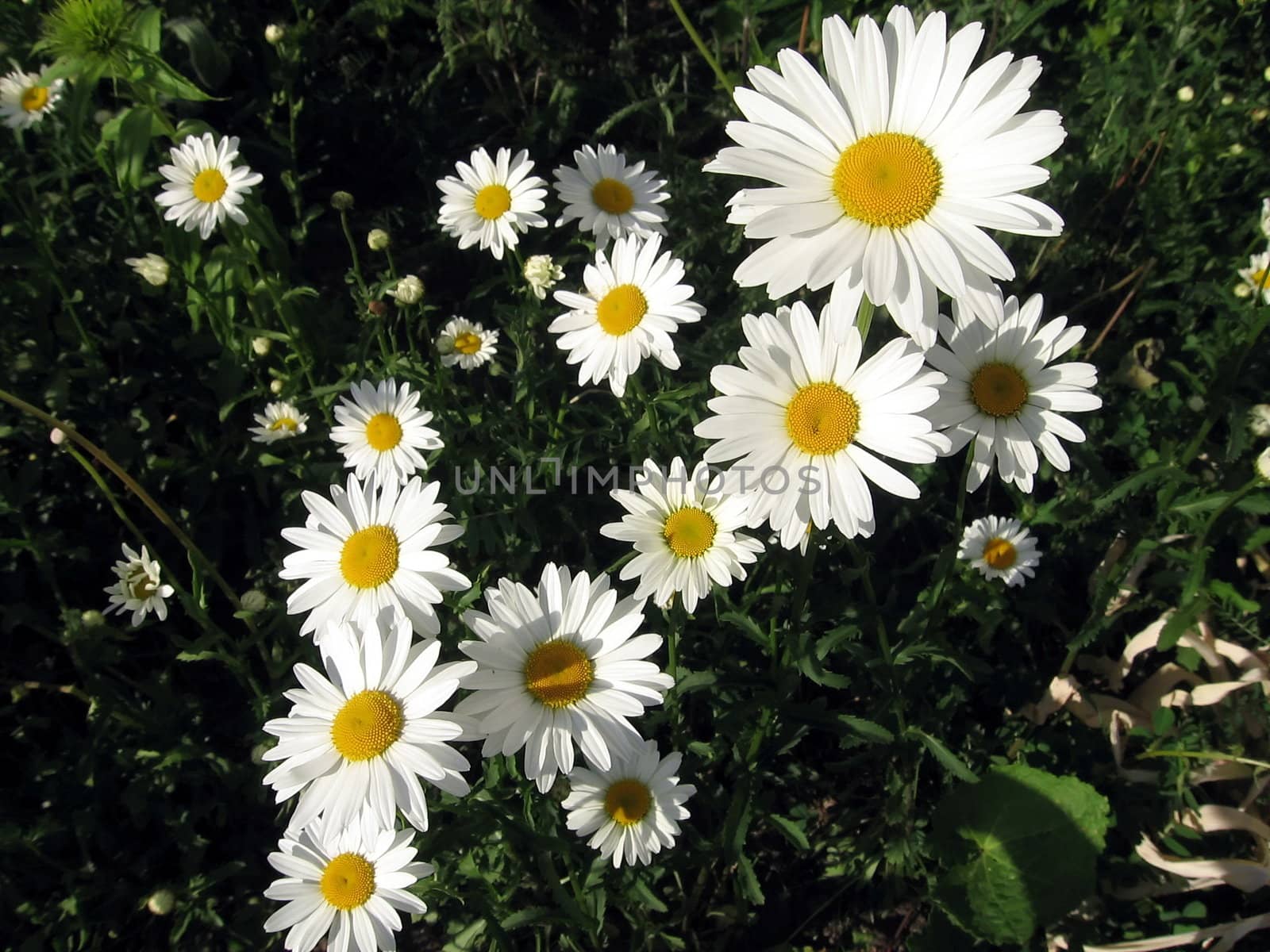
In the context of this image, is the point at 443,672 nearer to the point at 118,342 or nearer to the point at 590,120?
the point at 118,342

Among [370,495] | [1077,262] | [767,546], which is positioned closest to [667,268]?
[767,546]

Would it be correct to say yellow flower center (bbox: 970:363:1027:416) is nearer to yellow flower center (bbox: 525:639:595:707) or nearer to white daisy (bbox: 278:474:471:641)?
yellow flower center (bbox: 525:639:595:707)

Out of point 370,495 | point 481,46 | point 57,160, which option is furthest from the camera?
point 481,46

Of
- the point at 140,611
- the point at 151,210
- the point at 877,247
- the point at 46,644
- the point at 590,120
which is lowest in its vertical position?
the point at 877,247

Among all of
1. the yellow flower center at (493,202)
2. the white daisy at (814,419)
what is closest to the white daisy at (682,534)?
the white daisy at (814,419)

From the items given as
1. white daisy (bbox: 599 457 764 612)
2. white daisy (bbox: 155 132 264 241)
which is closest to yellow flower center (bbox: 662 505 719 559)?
white daisy (bbox: 599 457 764 612)
